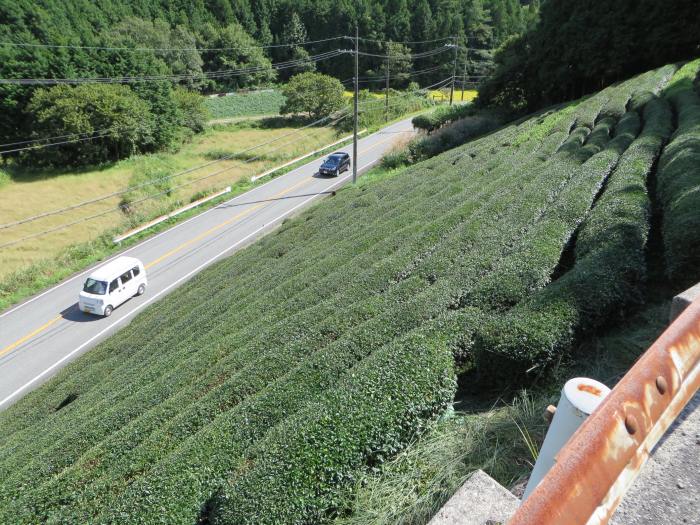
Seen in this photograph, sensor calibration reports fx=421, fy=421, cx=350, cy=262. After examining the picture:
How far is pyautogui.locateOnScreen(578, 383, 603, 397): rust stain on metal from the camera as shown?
178 cm

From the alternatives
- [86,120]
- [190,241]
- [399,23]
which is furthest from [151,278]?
[399,23]

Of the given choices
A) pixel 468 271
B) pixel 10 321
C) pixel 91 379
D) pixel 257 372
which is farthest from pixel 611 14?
pixel 10 321

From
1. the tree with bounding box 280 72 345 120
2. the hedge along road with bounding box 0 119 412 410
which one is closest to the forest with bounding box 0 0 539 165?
the tree with bounding box 280 72 345 120

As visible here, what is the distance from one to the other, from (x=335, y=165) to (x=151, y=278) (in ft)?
63.2

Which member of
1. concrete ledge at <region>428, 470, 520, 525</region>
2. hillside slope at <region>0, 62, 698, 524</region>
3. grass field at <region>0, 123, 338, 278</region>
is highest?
concrete ledge at <region>428, 470, 520, 525</region>

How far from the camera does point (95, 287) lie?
19.8 meters

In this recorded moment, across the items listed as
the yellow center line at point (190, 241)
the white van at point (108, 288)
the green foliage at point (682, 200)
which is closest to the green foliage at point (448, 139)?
the yellow center line at point (190, 241)

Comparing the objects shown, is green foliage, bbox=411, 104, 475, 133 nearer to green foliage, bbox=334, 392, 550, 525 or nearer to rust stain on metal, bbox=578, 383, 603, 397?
green foliage, bbox=334, 392, 550, 525

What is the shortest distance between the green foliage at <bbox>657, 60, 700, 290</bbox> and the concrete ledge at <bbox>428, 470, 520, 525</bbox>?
5904 mm

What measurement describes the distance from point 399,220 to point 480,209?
3260mm

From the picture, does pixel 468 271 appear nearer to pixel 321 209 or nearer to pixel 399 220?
pixel 399 220

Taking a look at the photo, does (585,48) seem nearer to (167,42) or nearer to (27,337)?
(27,337)

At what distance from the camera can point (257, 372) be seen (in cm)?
791

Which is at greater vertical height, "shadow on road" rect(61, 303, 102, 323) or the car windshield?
the car windshield
